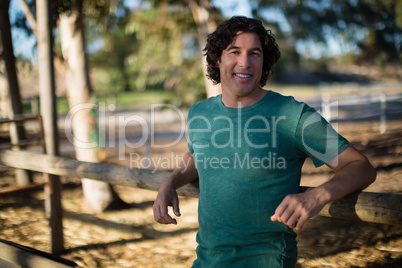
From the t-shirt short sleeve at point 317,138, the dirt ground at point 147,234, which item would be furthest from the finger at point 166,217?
the dirt ground at point 147,234

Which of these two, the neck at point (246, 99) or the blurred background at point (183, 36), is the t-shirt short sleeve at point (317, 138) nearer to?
the neck at point (246, 99)

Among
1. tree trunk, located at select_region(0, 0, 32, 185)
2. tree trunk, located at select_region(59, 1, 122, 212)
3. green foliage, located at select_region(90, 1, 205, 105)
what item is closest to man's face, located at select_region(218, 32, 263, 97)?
tree trunk, located at select_region(59, 1, 122, 212)

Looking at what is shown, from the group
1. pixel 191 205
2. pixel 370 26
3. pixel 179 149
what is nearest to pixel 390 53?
pixel 370 26

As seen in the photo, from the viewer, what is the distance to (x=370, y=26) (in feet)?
74.4

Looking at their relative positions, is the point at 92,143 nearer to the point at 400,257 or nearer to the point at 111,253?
the point at 111,253

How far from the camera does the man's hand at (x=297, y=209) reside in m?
1.21

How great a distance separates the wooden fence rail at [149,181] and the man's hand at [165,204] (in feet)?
1.00

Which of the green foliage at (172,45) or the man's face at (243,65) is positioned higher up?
the green foliage at (172,45)

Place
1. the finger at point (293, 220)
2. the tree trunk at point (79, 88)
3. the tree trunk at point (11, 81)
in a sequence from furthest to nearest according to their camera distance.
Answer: the tree trunk at point (11, 81) < the tree trunk at point (79, 88) < the finger at point (293, 220)

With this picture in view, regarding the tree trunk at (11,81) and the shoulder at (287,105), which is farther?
the tree trunk at (11,81)

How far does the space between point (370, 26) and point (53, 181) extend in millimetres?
23116

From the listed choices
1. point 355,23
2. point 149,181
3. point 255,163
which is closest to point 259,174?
point 255,163

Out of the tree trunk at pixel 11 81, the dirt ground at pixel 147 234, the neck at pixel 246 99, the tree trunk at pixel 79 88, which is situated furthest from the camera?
the tree trunk at pixel 11 81

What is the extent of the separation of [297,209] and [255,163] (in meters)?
0.23
